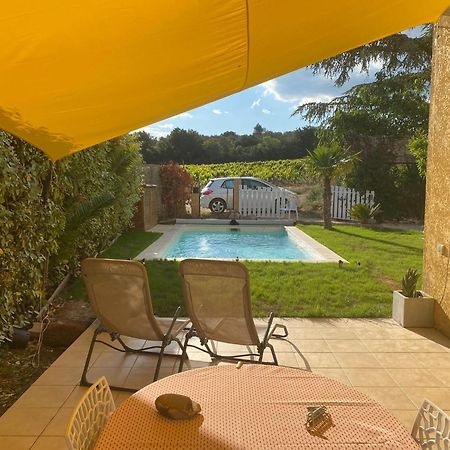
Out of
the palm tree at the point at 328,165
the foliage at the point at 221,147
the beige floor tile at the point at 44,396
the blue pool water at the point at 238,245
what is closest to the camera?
the beige floor tile at the point at 44,396

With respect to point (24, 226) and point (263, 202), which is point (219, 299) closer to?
point (24, 226)

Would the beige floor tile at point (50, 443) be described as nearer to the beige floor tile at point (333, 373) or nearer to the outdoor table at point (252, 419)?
the outdoor table at point (252, 419)

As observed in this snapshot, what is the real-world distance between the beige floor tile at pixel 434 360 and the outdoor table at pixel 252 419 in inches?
103

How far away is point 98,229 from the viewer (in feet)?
26.8

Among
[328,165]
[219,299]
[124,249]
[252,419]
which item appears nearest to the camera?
[252,419]

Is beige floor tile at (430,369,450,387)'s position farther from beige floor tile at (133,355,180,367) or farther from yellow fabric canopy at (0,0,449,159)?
yellow fabric canopy at (0,0,449,159)

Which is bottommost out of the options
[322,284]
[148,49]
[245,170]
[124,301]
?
[322,284]

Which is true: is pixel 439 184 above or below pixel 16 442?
above

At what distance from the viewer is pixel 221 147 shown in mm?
33875

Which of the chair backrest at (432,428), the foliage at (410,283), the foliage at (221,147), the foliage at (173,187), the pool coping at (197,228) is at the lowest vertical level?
the pool coping at (197,228)

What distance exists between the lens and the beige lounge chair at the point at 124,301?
3.62 m

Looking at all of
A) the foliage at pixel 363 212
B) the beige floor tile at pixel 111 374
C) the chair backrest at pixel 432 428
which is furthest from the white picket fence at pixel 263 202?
the chair backrest at pixel 432 428

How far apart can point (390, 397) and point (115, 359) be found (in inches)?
101

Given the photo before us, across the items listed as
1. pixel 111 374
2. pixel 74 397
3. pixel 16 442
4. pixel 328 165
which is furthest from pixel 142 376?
pixel 328 165
